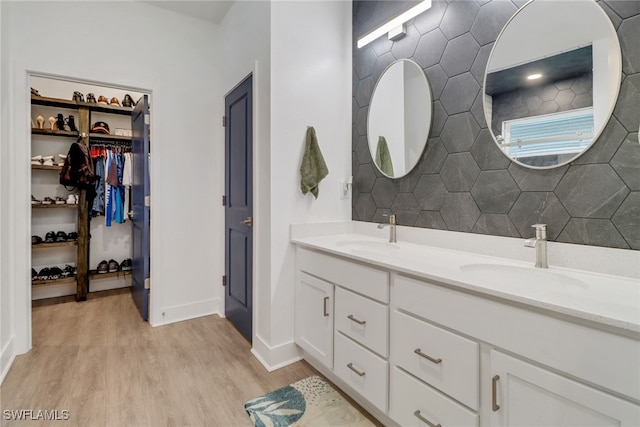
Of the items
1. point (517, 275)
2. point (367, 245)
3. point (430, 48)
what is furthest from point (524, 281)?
point (430, 48)

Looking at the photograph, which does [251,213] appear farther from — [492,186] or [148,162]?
[492,186]

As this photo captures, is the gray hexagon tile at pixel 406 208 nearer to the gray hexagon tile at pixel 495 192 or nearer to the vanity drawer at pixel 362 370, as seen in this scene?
the gray hexagon tile at pixel 495 192

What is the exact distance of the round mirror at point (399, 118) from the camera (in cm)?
187

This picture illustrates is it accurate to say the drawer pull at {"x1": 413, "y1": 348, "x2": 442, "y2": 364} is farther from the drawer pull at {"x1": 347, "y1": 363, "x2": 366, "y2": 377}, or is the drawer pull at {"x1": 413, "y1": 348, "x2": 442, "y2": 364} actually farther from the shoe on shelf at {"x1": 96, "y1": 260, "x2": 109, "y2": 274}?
the shoe on shelf at {"x1": 96, "y1": 260, "x2": 109, "y2": 274}

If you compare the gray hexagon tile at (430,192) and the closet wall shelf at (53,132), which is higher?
the closet wall shelf at (53,132)

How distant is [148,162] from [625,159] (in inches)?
124

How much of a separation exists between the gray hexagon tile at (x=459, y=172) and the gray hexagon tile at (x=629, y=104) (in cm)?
56

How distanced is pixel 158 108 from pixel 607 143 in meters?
3.08

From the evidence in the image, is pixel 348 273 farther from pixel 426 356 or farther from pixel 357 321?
pixel 426 356

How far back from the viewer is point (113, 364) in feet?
6.83

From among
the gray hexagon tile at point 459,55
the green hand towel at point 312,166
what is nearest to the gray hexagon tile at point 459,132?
the gray hexagon tile at point 459,55

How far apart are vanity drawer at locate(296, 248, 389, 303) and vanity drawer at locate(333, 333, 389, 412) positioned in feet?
0.99

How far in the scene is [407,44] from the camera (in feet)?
6.43

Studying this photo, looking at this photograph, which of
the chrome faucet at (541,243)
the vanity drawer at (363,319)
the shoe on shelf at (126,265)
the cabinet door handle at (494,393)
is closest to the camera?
the cabinet door handle at (494,393)
